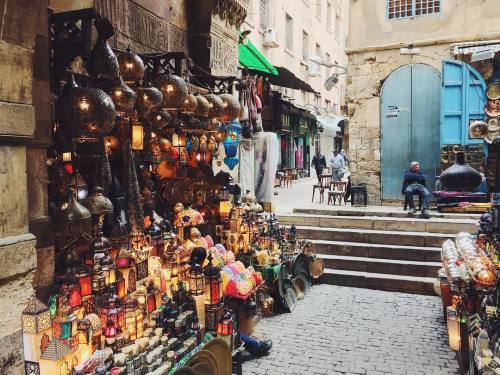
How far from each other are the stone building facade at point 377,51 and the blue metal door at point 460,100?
70cm

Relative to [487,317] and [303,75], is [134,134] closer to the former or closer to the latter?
[487,317]

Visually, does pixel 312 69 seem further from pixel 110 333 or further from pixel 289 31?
pixel 110 333

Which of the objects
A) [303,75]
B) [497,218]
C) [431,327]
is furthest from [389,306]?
[303,75]

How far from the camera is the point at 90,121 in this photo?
12.4 feet

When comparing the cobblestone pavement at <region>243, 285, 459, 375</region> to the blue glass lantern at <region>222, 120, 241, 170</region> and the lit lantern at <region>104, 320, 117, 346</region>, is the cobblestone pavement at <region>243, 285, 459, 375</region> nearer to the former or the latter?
the lit lantern at <region>104, 320, 117, 346</region>

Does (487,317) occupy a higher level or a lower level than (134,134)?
lower

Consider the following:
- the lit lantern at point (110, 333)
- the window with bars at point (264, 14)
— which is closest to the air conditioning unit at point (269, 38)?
the window with bars at point (264, 14)

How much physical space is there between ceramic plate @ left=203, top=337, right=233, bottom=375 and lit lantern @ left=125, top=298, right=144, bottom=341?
0.72m

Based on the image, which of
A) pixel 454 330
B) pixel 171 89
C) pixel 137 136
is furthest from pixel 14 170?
pixel 454 330

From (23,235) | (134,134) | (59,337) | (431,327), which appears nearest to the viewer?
(23,235)

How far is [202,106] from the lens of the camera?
20.4 feet

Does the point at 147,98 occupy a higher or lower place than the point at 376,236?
higher

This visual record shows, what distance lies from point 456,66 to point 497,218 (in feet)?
26.7

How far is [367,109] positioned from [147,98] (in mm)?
9773
